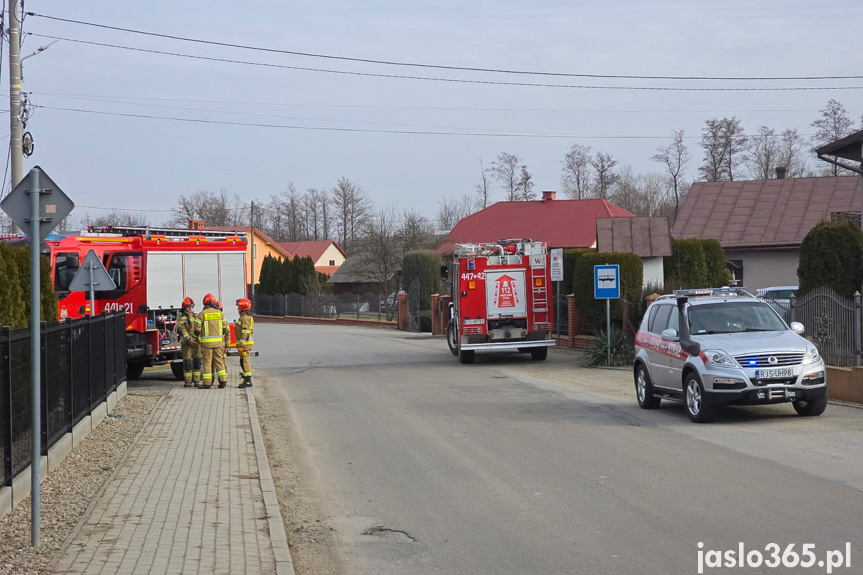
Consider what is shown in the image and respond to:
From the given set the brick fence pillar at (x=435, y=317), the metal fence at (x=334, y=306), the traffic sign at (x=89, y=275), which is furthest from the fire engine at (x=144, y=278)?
the metal fence at (x=334, y=306)

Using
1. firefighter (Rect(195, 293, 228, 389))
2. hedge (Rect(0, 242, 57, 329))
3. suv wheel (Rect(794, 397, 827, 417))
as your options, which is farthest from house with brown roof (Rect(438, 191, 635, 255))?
hedge (Rect(0, 242, 57, 329))

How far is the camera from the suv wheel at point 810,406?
42.2 feet

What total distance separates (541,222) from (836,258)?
4446 centimetres

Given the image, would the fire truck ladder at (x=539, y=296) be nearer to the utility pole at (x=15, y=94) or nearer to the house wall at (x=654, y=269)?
the house wall at (x=654, y=269)

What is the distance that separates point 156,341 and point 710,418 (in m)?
12.1

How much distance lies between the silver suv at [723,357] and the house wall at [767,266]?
26.2 metres

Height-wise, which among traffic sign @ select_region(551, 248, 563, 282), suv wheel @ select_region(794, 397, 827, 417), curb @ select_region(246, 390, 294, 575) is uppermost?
traffic sign @ select_region(551, 248, 563, 282)

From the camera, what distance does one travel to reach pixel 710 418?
12859 millimetres

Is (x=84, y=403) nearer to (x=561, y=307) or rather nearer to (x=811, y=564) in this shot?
(x=811, y=564)

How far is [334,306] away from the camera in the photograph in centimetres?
5491

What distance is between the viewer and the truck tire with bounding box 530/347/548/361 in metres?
25.5

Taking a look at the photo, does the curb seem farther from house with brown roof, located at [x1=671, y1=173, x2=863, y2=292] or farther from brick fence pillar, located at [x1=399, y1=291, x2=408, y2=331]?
brick fence pillar, located at [x1=399, y1=291, x2=408, y2=331]

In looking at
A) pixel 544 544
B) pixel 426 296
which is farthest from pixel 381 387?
pixel 426 296

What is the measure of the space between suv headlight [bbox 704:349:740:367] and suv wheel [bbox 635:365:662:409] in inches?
82.0
